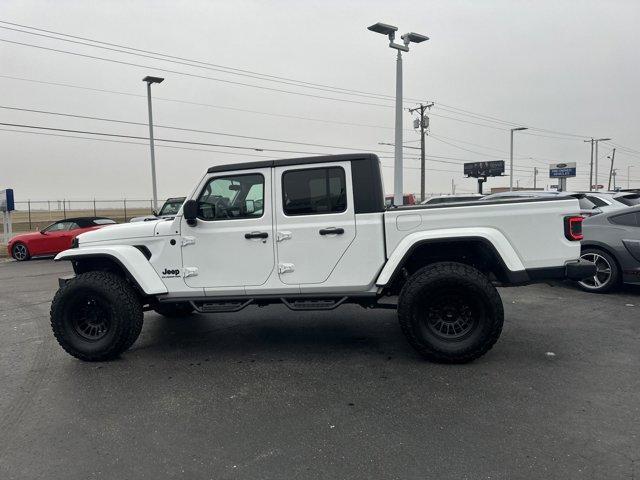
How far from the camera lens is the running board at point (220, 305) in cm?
481

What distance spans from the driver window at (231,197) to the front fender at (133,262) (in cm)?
80

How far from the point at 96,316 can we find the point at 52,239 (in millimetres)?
11599

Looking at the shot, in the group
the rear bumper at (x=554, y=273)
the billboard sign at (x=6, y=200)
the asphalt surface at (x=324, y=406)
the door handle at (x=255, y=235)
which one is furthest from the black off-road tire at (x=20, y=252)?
the rear bumper at (x=554, y=273)

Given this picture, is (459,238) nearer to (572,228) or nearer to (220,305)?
(572,228)

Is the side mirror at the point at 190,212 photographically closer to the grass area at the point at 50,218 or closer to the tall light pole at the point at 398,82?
the tall light pole at the point at 398,82

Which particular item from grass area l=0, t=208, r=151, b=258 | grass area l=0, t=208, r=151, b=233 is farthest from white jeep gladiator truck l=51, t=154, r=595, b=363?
grass area l=0, t=208, r=151, b=233

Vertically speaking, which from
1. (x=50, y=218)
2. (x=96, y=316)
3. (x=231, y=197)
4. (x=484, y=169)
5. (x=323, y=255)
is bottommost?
(x=50, y=218)

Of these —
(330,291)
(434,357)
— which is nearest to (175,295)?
(330,291)

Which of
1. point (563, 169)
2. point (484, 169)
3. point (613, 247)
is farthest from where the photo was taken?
point (484, 169)

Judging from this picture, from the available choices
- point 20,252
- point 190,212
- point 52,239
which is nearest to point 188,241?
point 190,212

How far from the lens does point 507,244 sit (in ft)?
14.4

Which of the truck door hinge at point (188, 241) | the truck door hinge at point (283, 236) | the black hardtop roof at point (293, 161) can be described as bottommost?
the truck door hinge at point (188, 241)

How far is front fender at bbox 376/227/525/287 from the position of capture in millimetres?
4344

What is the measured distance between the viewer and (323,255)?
4609 millimetres
